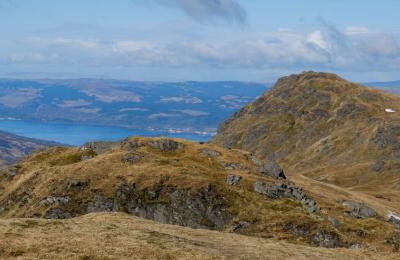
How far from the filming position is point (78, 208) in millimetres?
70625

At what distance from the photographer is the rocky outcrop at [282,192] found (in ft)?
240

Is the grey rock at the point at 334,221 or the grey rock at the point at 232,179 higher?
the grey rock at the point at 232,179

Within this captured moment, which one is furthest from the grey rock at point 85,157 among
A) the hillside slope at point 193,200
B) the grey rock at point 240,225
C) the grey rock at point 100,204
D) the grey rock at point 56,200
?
the grey rock at point 240,225

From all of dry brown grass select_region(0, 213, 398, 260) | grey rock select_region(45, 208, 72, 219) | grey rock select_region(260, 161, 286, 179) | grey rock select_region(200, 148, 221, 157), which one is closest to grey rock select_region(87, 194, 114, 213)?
grey rock select_region(45, 208, 72, 219)

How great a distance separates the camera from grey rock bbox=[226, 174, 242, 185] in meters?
74.8

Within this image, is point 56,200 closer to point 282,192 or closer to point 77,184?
point 77,184

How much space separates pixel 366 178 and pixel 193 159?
337 feet

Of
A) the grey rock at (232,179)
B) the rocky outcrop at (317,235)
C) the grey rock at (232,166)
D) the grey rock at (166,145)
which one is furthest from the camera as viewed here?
the grey rock at (166,145)

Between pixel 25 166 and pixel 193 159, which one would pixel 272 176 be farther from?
pixel 25 166

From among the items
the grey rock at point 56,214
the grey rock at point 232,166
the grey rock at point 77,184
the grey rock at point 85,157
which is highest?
the grey rock at point 232,166

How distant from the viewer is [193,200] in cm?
6950

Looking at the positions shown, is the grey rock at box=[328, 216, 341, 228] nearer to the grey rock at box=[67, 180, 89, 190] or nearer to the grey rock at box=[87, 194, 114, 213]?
the grey rock at box=[87, 194, 114, 213]

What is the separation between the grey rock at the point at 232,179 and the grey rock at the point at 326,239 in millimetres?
15517

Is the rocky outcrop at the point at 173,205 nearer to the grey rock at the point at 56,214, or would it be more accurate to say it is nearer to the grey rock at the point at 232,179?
the grey rock at the point at 56,214
